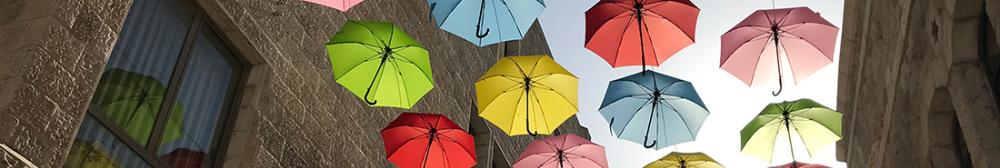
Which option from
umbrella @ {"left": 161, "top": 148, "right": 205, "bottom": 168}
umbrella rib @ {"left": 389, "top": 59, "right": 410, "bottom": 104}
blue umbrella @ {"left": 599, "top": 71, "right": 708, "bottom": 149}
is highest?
blue umbrella @ {"left": 599, "top": 71, "right": 708, "bottom": 149}

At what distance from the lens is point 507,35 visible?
7523 mm

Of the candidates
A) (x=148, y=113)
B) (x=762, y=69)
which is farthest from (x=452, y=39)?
(x=148, y=113)

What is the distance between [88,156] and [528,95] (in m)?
3.99

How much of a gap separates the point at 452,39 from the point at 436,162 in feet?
10.9

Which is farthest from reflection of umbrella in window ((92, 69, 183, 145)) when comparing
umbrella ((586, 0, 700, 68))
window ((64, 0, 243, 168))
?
Result: umbrella ((586, 0, 700, 68))

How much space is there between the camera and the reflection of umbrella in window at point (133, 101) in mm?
5156

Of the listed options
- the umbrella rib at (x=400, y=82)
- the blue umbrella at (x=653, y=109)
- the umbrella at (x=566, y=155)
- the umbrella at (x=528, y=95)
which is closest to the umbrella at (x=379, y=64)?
the umbrella rib at (x=400, y=82)

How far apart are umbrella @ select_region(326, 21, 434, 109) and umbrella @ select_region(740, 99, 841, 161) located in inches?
142

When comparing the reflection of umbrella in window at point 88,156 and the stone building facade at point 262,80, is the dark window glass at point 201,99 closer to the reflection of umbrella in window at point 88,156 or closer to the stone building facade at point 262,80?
the stone building facade at point 262,80

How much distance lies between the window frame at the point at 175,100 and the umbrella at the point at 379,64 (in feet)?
2.58

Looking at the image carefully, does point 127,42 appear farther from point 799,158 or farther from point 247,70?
point 799,158

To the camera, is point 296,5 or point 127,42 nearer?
point 127,42

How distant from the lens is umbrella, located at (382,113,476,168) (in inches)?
314

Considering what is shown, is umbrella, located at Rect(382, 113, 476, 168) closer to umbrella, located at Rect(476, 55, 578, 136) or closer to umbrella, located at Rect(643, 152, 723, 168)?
umbrella, located at Rect(476, 55, 578, 136)
